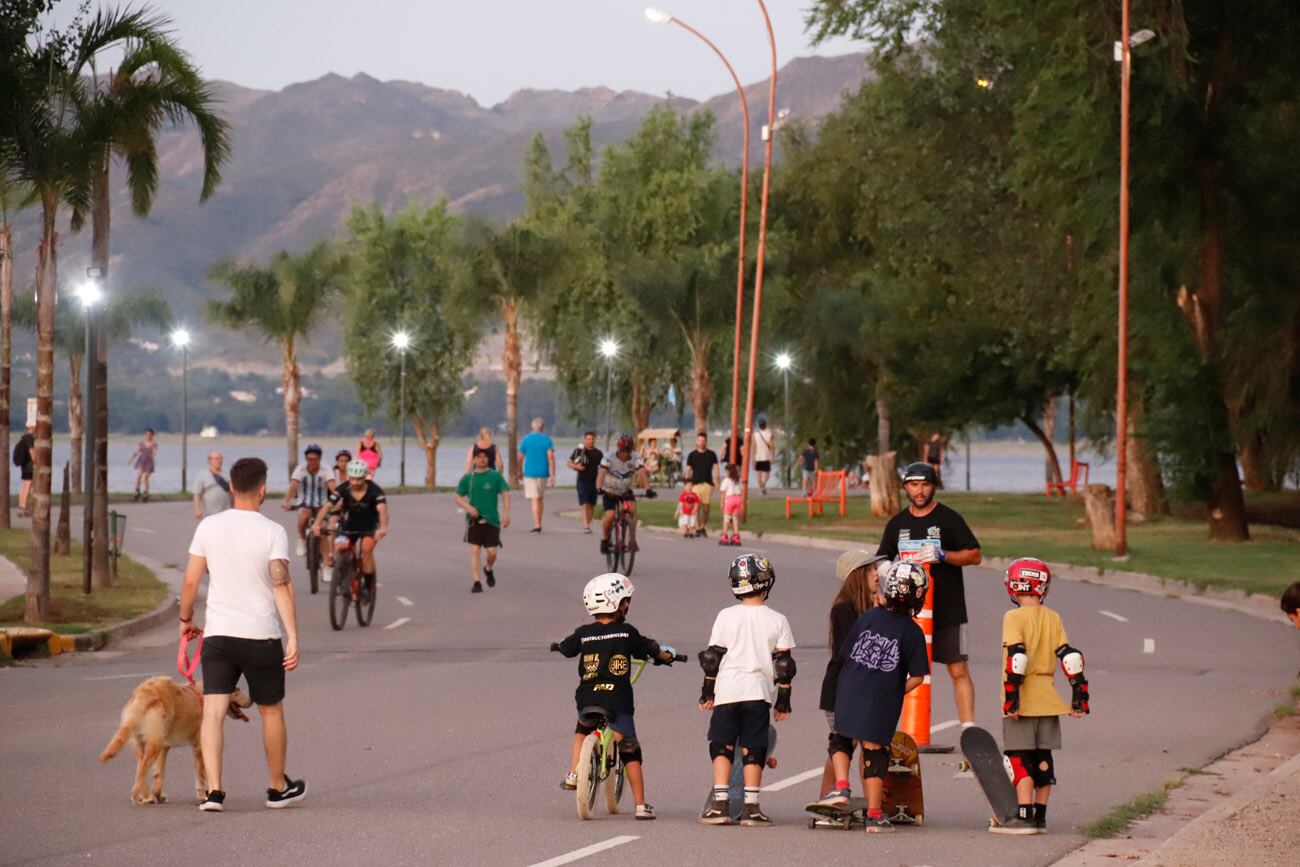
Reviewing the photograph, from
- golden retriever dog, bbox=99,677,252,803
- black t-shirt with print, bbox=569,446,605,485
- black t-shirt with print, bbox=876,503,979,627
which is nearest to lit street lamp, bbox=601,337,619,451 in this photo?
black t-shirt with print, bbox=569,446,605,485

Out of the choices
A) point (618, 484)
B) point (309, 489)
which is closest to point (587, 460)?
point (618, 484)

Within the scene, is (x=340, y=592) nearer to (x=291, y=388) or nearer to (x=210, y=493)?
(x=210, y=493)

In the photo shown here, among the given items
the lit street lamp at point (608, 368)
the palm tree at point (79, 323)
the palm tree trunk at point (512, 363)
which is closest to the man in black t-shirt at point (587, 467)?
the palm tree at point (79, 323)

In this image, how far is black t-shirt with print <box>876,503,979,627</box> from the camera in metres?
12.1

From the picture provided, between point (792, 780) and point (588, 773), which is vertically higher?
point (588, 773)

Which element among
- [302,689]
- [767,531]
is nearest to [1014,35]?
[767,531]

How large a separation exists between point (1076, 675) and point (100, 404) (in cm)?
1938

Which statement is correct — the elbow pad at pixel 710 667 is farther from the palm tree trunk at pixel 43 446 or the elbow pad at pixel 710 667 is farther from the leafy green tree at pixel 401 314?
the leafy green tree at pixel 401 314

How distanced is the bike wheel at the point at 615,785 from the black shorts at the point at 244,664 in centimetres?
169

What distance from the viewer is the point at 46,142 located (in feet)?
73.6

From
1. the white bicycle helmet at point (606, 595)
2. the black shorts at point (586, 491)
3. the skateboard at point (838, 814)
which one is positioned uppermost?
the black shorts at point (586, 491)

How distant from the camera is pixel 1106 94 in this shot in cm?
3516

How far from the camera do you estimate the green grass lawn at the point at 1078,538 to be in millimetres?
29500

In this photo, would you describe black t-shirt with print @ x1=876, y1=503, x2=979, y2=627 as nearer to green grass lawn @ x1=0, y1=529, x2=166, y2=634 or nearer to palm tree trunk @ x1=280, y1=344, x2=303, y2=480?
green grass lawn @ x1=0, y1=529, x2=166, y2=634
